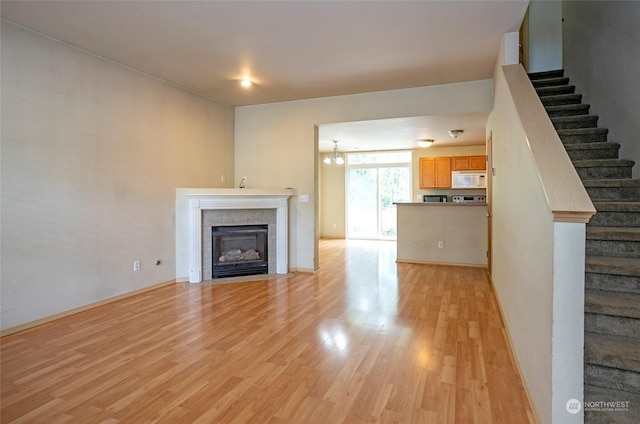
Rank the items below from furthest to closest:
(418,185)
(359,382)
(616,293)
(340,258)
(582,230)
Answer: (418,185) < (340,258) < (359,382) < (616,293) < (582,230)

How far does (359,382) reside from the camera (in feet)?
6.81

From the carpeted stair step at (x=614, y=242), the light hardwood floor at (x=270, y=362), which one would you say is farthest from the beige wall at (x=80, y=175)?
the carpeted stair step at (x=614, y=242)

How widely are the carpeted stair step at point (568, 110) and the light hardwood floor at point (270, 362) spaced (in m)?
2.18

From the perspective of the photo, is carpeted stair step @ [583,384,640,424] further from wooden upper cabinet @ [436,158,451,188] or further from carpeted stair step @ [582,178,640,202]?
wooden upper cabinet @ [436,158,451,188]

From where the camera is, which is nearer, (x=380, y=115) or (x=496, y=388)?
(x=496, y=388)

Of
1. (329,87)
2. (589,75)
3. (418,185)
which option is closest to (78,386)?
(329,87)

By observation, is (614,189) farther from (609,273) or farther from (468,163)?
(468,163)

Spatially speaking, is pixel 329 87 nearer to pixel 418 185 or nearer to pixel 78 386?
pixel 78 386

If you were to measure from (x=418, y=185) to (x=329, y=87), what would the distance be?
4875 mm

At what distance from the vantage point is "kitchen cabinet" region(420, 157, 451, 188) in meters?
8.23

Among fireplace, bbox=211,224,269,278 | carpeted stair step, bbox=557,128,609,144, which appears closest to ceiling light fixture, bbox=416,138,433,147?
carpeted stair step, bbox=557,128,609,144

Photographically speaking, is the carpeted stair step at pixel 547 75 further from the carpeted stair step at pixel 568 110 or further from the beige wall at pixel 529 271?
the beige wall at pixel 529 271

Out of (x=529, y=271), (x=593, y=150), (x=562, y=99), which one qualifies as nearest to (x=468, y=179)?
(x=562, y=99)

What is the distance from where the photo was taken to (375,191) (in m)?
9.22
